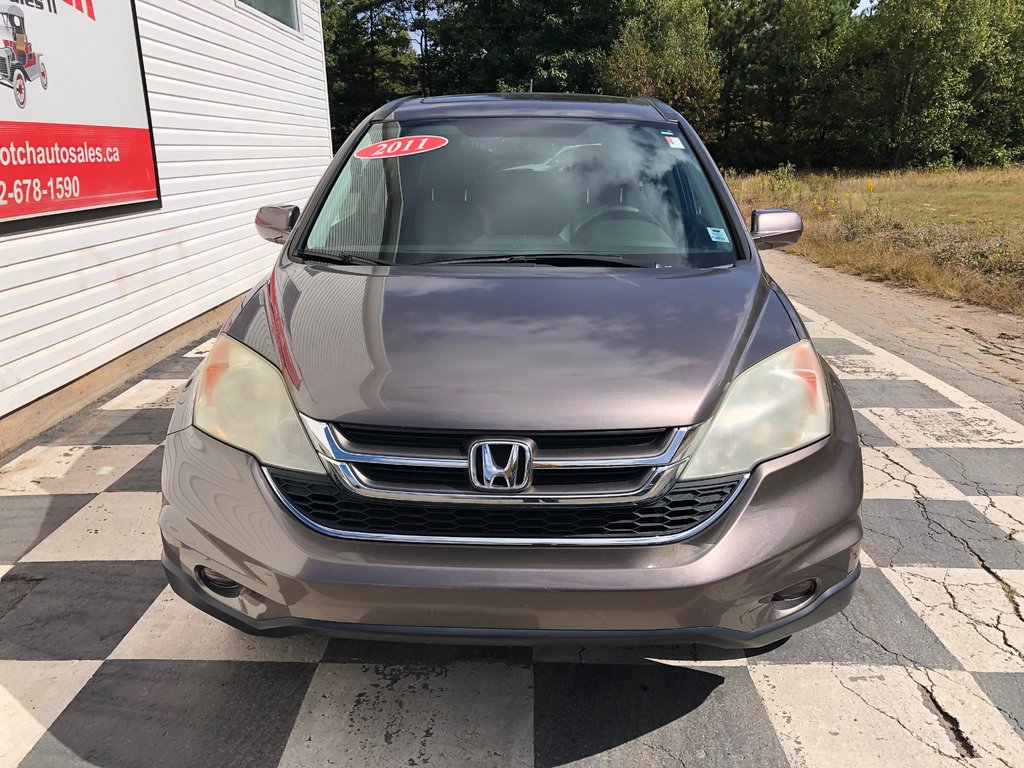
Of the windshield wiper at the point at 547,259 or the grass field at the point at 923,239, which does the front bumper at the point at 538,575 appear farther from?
the grass field at the point at 923,239

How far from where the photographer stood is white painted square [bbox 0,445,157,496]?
345 cm

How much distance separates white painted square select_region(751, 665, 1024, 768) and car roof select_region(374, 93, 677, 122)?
2.15 m

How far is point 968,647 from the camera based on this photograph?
233 centimetres

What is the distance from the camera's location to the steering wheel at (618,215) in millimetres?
2715

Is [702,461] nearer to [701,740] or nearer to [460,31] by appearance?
[701,740]

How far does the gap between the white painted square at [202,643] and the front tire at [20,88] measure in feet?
9.96

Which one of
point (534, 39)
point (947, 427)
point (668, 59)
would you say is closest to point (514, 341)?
point (947, 427)

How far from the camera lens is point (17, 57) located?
158 inches

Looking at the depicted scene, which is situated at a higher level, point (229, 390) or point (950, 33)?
point (950, 33)

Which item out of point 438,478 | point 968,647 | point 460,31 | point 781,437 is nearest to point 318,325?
point 438,478

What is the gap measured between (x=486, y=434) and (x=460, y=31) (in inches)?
1628

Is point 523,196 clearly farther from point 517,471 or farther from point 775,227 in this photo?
point 517,471

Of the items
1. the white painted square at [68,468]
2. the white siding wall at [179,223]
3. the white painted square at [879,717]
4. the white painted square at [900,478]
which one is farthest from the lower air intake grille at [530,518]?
the white siding wall at [179,223]

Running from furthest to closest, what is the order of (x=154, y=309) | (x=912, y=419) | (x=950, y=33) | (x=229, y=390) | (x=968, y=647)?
(x=950, y=33)
(x=154, y=309)
(x=912, y=419)
(x=968, y=647)
(x=229, y=390)
